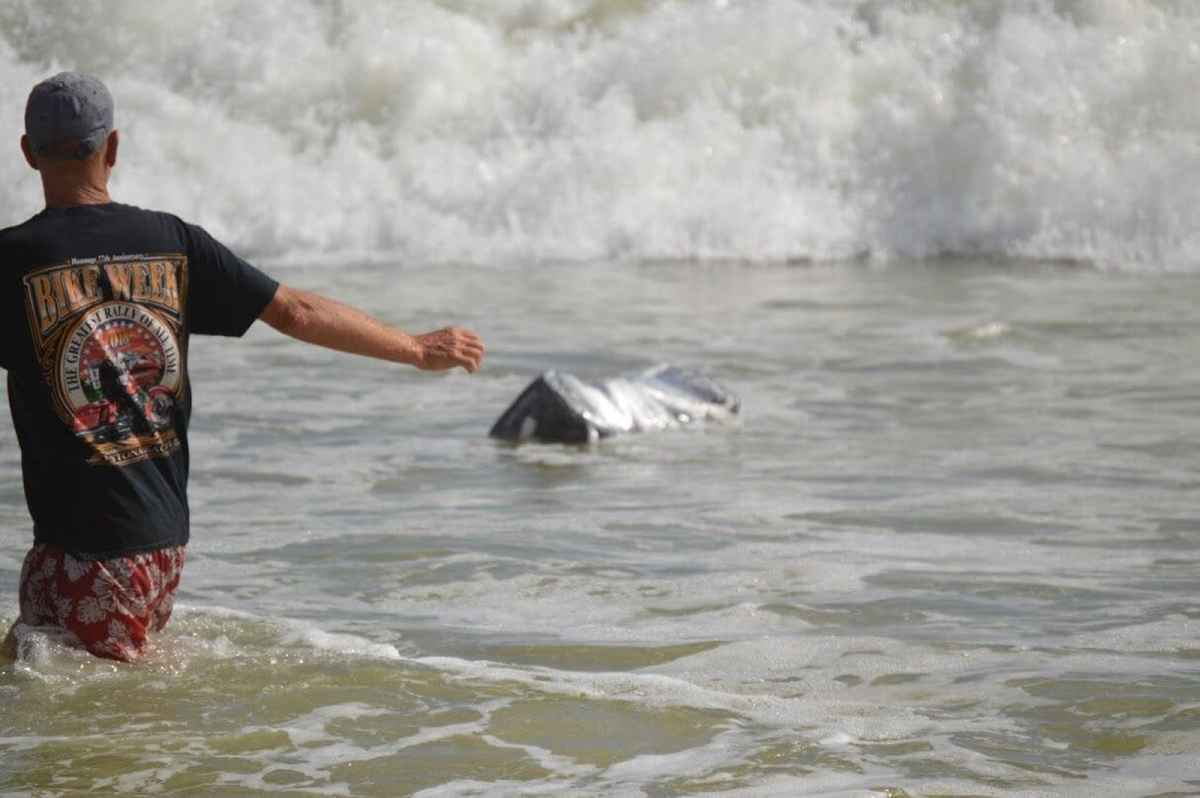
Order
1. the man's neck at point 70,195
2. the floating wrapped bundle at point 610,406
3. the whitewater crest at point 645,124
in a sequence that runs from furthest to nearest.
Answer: the whitewater crest at point 645,124
the floating wrapped bundle at point 610,406
the man's neck at point 70,195

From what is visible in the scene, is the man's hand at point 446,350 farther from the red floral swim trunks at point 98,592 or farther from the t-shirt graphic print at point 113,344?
the red floral swim trunks at point 98,592

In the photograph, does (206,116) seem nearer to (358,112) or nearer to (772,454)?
(358,112)

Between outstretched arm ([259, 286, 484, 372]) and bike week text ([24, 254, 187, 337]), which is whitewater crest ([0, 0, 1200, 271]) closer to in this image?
outstretched arm ([259, 286, 484, 372])

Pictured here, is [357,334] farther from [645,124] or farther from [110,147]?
[645,124]

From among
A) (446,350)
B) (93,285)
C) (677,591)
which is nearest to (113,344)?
(93,285)

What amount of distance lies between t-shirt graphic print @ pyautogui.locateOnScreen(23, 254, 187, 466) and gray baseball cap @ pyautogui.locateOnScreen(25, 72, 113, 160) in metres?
0.23

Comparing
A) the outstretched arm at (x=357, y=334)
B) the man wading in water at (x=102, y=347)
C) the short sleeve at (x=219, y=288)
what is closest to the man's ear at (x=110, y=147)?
the man wading in water at (x=102, y=347)

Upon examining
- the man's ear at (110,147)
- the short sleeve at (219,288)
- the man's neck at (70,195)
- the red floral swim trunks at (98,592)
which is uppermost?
the man's ear at (110,147)

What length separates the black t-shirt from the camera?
3.91 m

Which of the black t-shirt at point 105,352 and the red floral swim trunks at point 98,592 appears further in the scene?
the red floral swim trunks at point 98,592

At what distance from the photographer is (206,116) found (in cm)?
1639

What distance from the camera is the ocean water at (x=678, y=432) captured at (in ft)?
13.3

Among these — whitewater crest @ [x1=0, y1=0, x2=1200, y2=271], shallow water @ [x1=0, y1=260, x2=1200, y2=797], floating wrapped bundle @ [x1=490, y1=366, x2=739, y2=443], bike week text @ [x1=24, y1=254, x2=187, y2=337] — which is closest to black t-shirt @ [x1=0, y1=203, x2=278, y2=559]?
bike week text @ [x1=24, y1=254, x2=187, y2=337]

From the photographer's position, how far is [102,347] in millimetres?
3951
